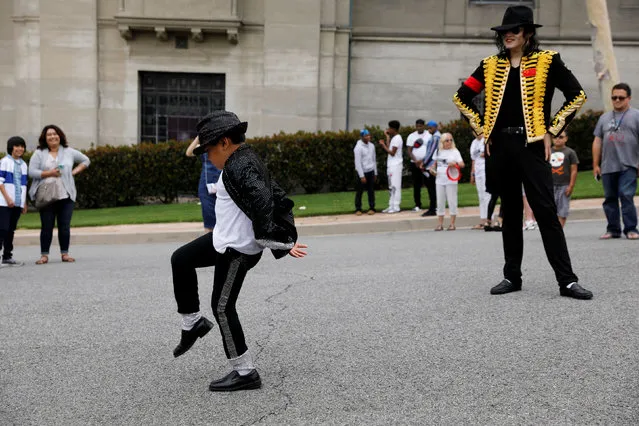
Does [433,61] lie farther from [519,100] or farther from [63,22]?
[519,100]

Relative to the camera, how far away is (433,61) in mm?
27172

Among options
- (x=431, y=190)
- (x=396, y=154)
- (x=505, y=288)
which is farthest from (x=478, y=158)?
(x=505, y=288)

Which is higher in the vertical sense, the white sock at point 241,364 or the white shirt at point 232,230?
the white shirt at point 232,230

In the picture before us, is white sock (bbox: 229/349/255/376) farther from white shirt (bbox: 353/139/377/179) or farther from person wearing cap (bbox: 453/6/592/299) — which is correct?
white shirt (bbox: 353/139/377/179)

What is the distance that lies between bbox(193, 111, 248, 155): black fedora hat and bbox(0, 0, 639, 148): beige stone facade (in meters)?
20.9

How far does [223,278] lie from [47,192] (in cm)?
777

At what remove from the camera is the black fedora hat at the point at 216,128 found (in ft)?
17.0

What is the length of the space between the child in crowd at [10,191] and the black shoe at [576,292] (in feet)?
26.4

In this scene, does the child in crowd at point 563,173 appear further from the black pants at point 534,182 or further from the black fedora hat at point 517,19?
the black fedora hat at point 517,19

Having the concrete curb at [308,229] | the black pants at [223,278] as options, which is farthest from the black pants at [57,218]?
the black pants at [223,278]

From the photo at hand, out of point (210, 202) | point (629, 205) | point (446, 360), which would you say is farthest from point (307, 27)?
point (446, 360)

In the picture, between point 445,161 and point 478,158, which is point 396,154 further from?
point 478,158

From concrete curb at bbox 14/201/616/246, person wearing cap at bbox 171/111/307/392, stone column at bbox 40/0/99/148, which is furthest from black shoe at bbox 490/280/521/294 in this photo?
stone column at bbox 40/0/99/148

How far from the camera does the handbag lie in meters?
12.4
